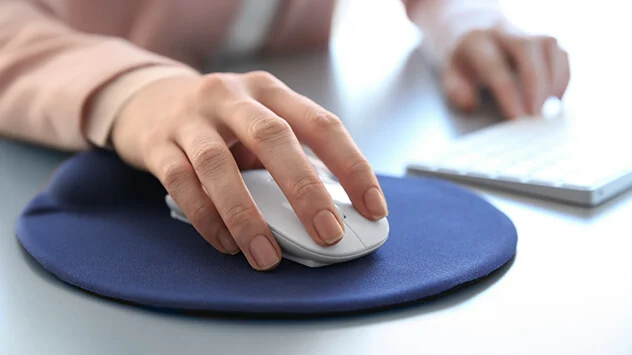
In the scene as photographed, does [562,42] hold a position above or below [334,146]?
below

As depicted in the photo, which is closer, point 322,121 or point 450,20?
point 322,121

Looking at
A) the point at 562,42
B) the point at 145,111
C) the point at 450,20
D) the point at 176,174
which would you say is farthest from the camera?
the point at 562,42

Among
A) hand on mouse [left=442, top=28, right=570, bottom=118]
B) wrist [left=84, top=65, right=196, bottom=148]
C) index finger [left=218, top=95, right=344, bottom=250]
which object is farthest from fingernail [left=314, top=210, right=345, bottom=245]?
hand on mouse [left=442, top=28, right=570, bottom=118]

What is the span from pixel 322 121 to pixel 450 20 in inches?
26.5

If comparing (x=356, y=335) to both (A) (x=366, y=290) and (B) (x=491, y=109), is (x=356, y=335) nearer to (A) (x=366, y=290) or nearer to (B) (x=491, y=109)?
(A) (x=366, y=290)

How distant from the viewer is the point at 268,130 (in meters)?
0.53

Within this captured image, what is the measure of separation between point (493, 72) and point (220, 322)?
66cm

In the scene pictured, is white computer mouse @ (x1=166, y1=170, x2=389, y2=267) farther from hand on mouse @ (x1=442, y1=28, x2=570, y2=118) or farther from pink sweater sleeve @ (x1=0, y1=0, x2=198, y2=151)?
hand on mouse @ (x1=442, y1=28, x2=570, y2=118)

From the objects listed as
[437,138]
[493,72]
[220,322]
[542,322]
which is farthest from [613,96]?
[220,322]

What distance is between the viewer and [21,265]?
20.2 inches

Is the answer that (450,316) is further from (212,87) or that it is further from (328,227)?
(212,87)

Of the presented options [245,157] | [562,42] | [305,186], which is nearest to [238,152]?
[245,157]

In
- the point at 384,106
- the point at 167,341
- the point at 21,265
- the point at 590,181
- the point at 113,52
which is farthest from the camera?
the point at 384,106

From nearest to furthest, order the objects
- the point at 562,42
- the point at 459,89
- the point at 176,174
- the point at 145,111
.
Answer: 1. the point at 176,174
2. the point at 145,111
3. the point at 459,89
4. the point at 562,42
